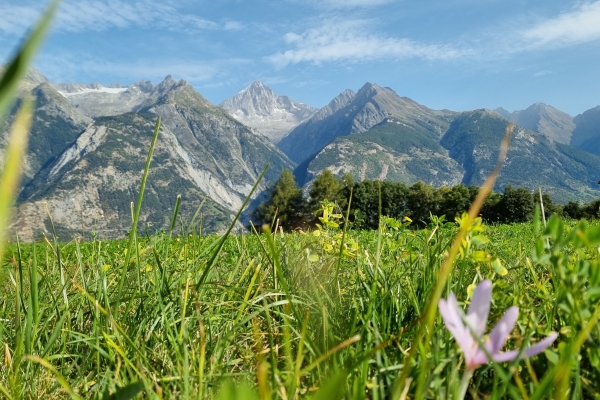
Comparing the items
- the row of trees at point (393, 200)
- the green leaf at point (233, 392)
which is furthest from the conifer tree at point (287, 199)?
the green leaf at point (233, 392)

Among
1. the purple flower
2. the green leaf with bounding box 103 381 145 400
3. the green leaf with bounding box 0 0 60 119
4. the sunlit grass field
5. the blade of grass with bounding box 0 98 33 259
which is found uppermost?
the green leaf with bounding box 0 0 60 119

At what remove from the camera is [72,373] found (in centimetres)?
150

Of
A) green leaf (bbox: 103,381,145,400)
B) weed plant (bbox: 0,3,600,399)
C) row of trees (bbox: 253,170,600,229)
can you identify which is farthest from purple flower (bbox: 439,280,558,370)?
row of trees (bbox: 253,170,600,229)

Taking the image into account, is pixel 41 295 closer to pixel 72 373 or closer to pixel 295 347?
pixel 72 373

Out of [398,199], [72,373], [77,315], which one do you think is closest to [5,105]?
[72,373]

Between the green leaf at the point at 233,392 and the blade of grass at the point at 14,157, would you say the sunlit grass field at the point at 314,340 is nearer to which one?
the green leaf at the point at 233,392

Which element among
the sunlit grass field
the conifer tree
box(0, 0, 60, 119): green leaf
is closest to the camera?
box(0, 0, 60, 119): green leaf

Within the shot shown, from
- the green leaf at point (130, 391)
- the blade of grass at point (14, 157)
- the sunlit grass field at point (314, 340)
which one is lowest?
the sunlit grass field at point (314, 340)

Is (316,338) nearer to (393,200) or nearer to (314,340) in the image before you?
(314,340)

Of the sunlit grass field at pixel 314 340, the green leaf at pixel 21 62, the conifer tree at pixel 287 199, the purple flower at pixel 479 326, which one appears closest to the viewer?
the green leaf at pixel 21 62

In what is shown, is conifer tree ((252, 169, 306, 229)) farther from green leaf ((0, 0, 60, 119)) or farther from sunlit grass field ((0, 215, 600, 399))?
green leaf ((0, 0, 60, 119))

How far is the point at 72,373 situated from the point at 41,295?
2.55ft

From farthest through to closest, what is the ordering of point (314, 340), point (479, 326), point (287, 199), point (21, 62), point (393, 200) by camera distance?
1. point (393, 200)
2. point (287, 199)
3. point (314, 340)
4. point (479, 326)
5. point (21, 62)

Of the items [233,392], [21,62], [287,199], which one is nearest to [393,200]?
[287,199]
